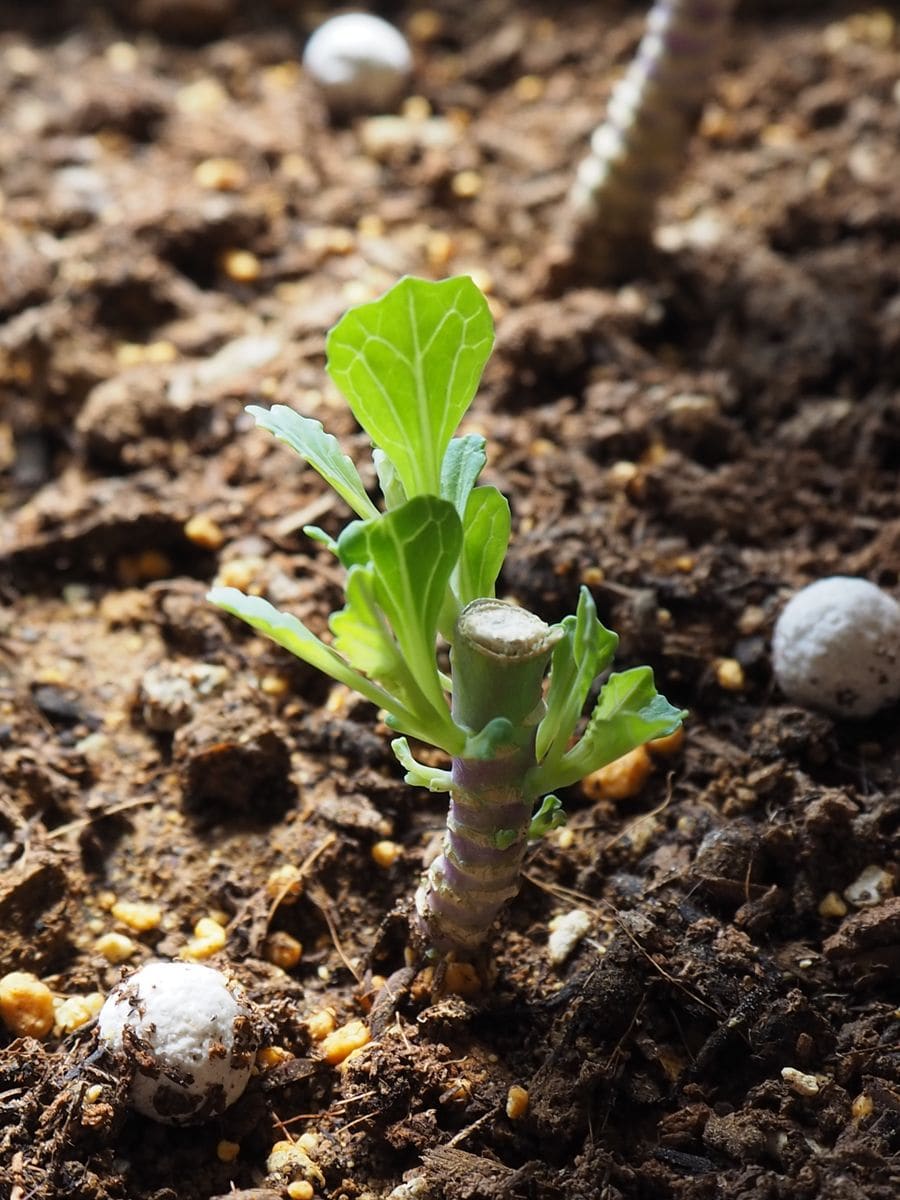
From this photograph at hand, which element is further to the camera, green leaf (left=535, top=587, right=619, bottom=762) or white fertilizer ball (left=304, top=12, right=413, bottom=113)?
white fertilizer ball (left=304, top=12, right=413, bottom=113)

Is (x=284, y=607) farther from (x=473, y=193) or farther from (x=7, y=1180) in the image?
(x=473, y=193)

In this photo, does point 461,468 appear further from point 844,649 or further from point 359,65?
point 359,65

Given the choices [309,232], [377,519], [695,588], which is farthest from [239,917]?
[309,232]

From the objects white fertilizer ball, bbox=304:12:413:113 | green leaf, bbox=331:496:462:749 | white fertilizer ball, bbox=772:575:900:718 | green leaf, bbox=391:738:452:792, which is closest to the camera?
green leaf, bbox=331:496:462:749

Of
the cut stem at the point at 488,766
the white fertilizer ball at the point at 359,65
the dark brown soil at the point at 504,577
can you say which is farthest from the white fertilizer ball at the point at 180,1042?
the white fertilizer ball at the point at 359,65

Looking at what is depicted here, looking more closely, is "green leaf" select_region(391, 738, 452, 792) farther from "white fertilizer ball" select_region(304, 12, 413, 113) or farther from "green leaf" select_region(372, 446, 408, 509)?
"white fertilizer ball" select_region(304, 12, 413, 113)

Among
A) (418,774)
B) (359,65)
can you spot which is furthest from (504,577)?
(359,65)

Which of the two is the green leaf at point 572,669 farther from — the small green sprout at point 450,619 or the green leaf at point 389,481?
the green leaf at point 389,481

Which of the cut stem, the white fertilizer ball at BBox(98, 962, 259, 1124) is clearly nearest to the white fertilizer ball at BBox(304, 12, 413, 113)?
the cut stem
